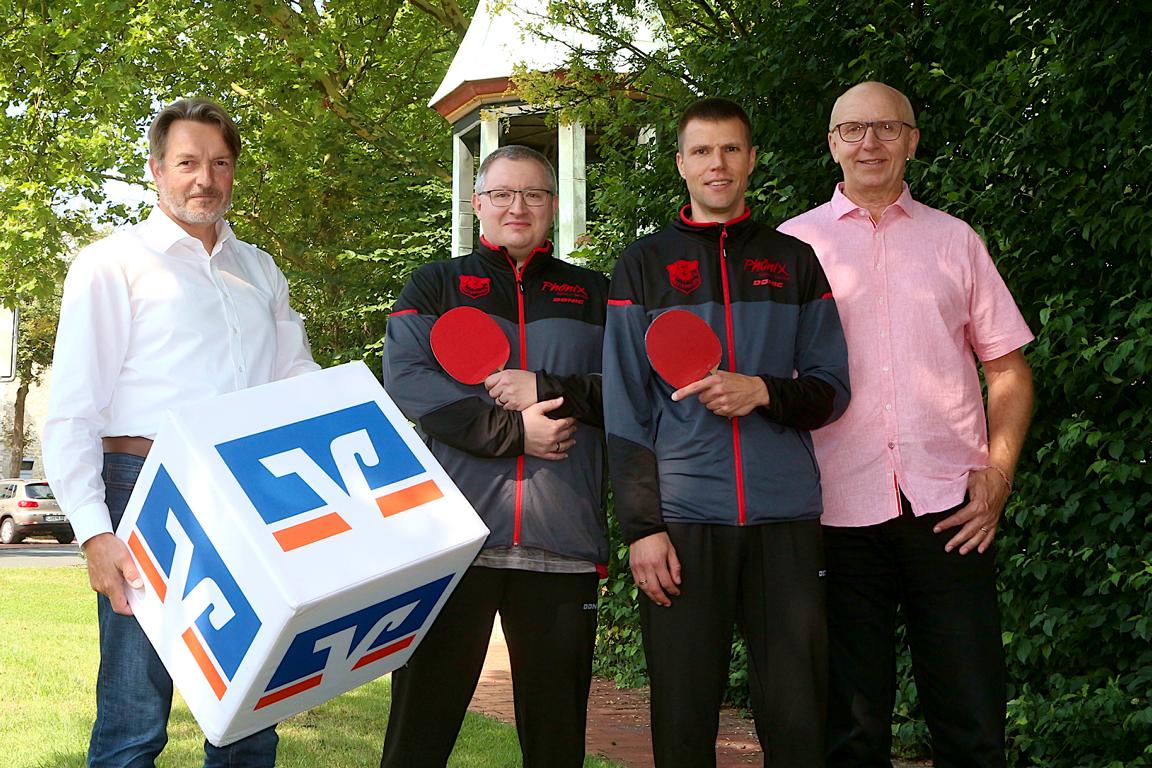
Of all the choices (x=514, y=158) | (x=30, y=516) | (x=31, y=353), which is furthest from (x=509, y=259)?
(x=31, y=353)

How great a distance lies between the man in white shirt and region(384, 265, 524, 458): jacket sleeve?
1.25 feet

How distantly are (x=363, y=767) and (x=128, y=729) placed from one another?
2.63m

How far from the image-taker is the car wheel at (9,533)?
32375 mm

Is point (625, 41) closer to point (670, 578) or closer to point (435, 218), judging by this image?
point (670, 578)

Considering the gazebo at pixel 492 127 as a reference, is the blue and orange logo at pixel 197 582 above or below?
below

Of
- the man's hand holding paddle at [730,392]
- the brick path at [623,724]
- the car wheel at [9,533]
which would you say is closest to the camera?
the man's hand holding paddle at [730,392]

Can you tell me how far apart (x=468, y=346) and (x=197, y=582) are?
1.08 metres

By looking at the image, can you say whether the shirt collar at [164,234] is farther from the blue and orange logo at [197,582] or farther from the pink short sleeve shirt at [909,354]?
the pink short sleeve shirt at [909,354]

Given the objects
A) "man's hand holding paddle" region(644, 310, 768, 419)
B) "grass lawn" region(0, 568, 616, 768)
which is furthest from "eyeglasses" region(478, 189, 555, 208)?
"grass lawn" region(0, 568, 616, 768)

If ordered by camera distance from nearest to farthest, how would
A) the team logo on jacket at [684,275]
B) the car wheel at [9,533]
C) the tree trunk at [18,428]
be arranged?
the team logo on jacket at [684,275], the car wheel at [9,533], the tree trunk at [18,428]

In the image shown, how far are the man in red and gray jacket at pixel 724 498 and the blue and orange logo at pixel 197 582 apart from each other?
109 cm

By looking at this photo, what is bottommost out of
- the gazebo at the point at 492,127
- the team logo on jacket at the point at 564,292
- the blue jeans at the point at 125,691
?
the blue jeans at the point at 125,691

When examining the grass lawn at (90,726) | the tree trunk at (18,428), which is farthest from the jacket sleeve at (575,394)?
the tree trunk at (18,428)

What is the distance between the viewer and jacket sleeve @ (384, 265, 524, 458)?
3412 millimetres
